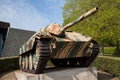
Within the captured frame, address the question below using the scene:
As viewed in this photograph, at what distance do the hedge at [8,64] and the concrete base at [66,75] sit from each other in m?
4.37

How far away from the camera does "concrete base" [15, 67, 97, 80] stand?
11.5m

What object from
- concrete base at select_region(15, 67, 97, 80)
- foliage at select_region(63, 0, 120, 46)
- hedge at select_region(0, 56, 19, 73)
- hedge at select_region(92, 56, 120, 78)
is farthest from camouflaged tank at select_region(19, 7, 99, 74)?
foliage at select_region(63, 0, 120, 46)

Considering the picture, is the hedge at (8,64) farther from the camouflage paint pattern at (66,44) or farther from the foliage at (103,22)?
the foliage at (103,22)

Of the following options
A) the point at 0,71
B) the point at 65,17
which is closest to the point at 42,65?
the point at 0,71

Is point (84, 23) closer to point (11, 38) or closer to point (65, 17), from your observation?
point (65, 17)

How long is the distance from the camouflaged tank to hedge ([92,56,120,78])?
1.63 m

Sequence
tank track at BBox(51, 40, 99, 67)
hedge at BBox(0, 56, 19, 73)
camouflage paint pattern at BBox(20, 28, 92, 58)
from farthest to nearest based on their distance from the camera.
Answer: hedge at BBox(0, 56, 19, 73) → tank track at BBox(51, 40, 99, 67) → camouflage paint pattern at BBox(20, 28, 92, 58)

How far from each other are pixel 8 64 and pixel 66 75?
620 cm

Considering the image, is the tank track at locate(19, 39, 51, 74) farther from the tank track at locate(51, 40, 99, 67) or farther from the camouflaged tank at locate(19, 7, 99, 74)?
the tank track at locate(51, 40, 99, 67)

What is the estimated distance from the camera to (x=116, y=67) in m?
13.9

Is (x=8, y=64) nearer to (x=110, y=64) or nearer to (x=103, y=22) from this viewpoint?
(x=110, y=64)

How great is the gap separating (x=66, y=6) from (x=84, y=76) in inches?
867

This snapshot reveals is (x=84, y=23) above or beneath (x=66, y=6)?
beneath

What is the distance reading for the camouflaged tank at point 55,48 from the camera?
1099 centimetres
